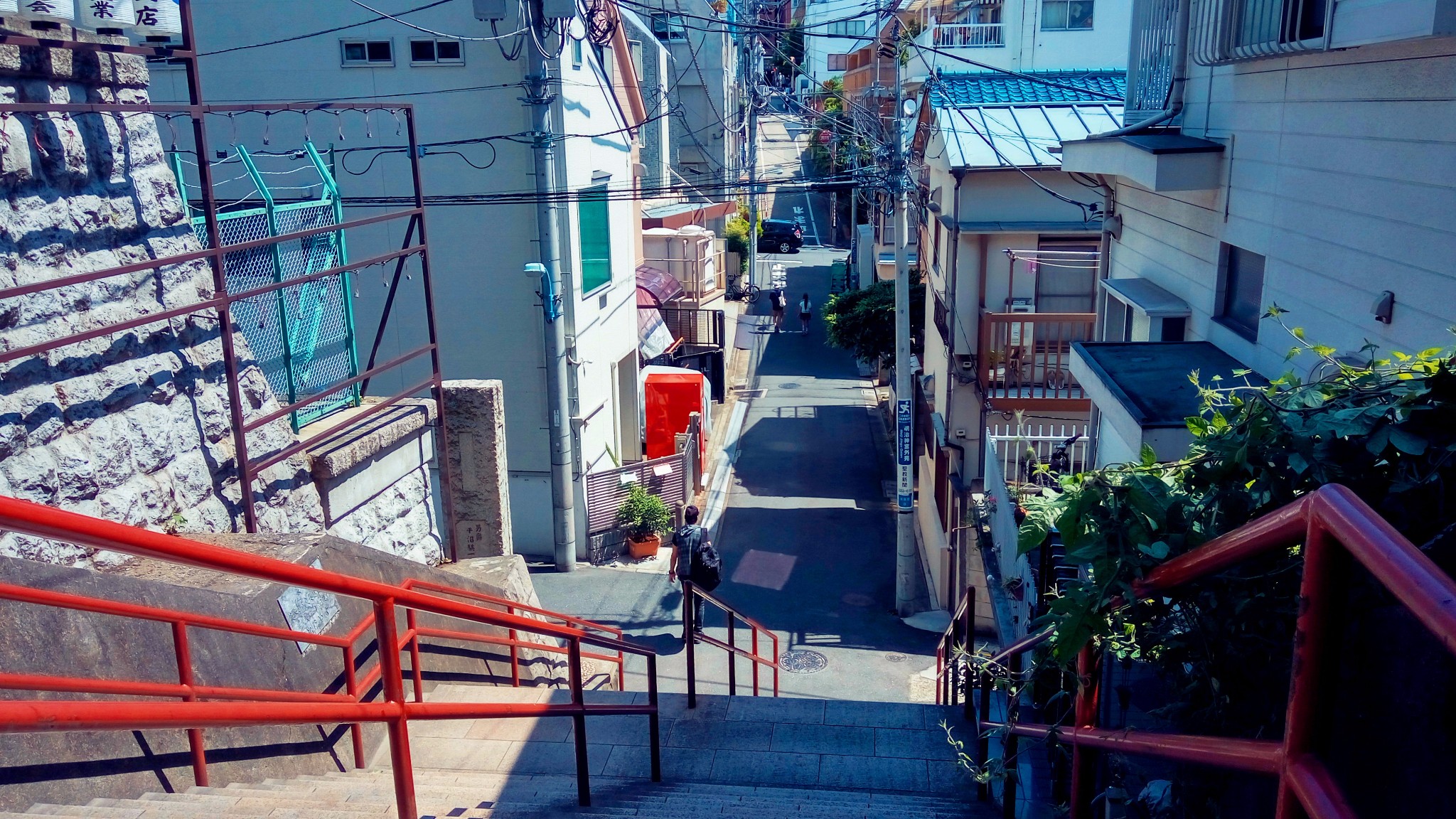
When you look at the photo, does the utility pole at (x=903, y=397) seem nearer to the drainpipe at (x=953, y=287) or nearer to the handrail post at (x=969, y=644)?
the drainpipe at (x=953, y=287)

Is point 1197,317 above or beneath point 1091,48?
beneath

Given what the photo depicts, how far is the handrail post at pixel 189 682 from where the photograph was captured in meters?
3.99

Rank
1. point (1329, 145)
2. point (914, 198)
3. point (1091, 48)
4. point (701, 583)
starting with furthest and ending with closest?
1. point (1091, 48)
2. point (914, 198)
3. point (701, 583)
4. point (1329, 145)

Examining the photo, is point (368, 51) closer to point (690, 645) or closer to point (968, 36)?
point (690, 645)

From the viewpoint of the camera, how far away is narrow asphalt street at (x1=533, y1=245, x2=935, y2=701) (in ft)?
40.5

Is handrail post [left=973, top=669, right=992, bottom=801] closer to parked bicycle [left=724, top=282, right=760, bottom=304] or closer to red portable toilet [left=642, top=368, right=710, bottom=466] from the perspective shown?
red portable toilet [left=642, top=368, right=710, bottom=466]

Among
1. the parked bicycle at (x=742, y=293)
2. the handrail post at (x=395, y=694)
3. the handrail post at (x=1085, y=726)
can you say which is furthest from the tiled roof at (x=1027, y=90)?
the parked bicycle at (x=742, y=293)

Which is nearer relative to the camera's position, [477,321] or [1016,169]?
[1016,169]

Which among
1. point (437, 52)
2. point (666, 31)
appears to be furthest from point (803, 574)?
point (666, 31)

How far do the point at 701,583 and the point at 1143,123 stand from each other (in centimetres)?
706

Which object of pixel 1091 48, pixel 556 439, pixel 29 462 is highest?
pixel 1091 48

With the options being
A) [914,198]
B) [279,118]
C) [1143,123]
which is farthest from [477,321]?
[1143,123]

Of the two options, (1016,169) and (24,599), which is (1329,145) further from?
(1016,169)

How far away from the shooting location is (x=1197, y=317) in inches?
313
